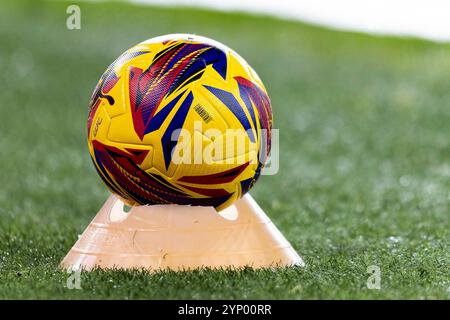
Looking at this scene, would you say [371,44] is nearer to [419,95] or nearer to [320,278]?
[419,95]

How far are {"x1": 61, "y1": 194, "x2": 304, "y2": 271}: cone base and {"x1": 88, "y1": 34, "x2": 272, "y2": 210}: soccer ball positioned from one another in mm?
105

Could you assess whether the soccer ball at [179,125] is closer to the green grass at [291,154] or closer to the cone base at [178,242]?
the cone base at [178,242]

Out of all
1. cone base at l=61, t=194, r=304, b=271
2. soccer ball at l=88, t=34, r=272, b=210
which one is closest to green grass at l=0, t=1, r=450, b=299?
cone base at l=61, t=194, r=304, b=271

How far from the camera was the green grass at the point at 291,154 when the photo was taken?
15.1 ft

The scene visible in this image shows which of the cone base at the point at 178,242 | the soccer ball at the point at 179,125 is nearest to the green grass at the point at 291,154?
the cone base at the point at 178,242

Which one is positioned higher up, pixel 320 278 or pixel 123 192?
pixel 123 192

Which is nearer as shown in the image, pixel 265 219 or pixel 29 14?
pixel 265 219

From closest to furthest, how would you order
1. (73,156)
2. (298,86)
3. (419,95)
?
1. (73,156)
2. (419,95)
3. (298,86)

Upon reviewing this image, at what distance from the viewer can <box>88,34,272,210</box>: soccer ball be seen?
467 centimetres

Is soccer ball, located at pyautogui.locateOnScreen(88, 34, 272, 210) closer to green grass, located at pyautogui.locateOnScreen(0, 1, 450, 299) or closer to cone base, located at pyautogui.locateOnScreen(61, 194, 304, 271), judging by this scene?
cone base, located at pyautogui.locateOnScreen(61, 194, 304, 271)

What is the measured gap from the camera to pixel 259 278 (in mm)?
4582

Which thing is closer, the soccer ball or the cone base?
the soccer ball

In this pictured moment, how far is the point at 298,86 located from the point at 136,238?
10.2 metres
